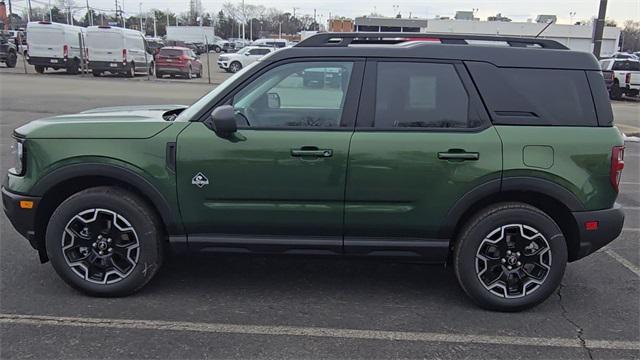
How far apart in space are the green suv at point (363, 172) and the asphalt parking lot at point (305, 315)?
0.87 feet

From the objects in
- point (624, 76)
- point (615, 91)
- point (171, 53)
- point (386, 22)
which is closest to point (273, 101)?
point (624, 76)

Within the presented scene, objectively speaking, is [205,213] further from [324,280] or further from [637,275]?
[637,275]

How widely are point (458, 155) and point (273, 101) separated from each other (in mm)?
1377

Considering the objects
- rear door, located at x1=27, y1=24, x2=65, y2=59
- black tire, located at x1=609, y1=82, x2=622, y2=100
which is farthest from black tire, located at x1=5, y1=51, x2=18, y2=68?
black tire, located at x1=609, y1=82, x2=622, y2=100

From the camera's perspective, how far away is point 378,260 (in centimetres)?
384

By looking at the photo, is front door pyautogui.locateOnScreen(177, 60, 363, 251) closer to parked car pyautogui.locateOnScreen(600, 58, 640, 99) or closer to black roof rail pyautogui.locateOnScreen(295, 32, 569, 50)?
black roof rail pyautogui.locateOnScreen(295, 32, 569, 50)

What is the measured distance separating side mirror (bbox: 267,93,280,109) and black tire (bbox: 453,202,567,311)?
1.61 meters

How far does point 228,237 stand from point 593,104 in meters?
2.69

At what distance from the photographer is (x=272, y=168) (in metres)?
3.66

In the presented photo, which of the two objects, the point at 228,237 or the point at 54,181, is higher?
the point at 54,181

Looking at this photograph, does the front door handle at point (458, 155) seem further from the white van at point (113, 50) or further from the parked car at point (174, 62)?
the parked car at point (174, 62)

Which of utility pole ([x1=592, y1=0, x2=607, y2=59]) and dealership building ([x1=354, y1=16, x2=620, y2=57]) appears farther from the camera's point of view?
dealership building ([x1=354, y1=16, x2=620, y2=57])

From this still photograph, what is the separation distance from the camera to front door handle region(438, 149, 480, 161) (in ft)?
12.0

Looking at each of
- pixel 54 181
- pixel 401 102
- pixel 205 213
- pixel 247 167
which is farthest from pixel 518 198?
pixel 54 181
